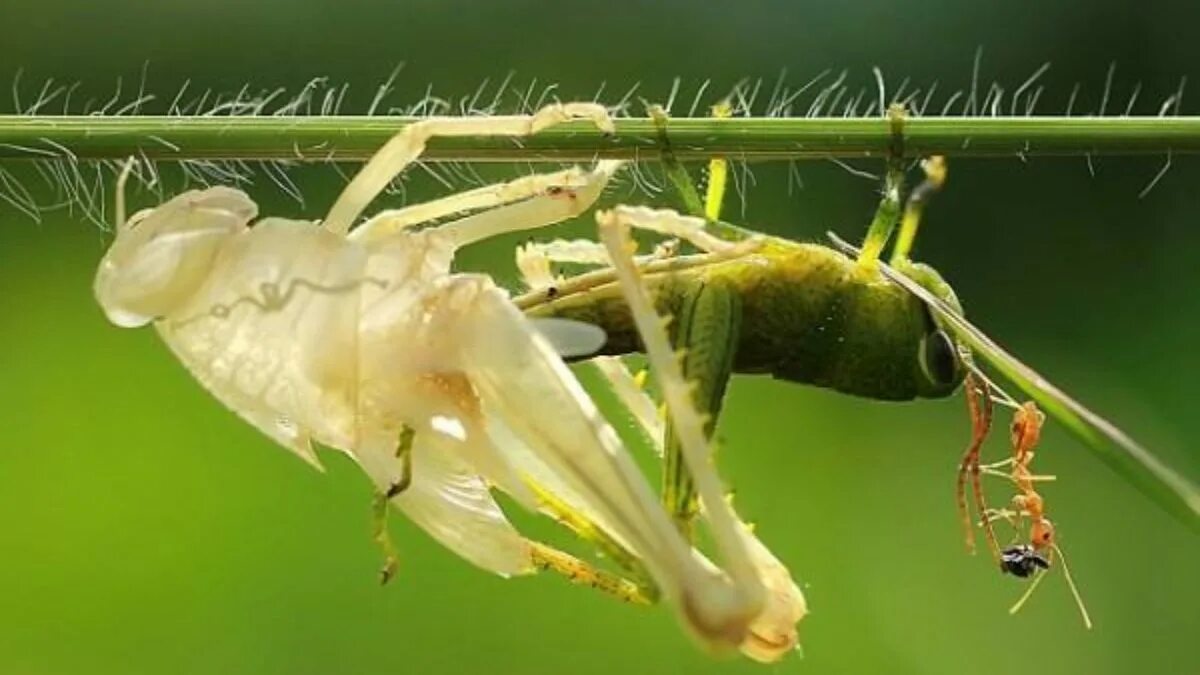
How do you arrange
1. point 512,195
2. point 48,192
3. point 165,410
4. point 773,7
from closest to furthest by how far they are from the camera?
point 512,195, point 165,410, point 48,192, point 773,7

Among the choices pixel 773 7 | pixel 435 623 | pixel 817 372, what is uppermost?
pixel 773 7

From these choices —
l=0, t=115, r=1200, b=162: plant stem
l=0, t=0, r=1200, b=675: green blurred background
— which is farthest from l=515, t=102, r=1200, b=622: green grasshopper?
l=0, t=0, r=1200, b=675: green blurred background

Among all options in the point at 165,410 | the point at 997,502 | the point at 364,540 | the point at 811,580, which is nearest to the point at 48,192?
the point at 165,410

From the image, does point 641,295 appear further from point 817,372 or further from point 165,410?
point 165,410

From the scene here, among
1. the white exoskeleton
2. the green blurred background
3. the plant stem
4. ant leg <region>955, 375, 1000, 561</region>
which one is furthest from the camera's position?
the green blurred background

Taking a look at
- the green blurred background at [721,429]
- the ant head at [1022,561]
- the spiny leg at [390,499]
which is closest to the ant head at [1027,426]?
the ant head at [1022,561]

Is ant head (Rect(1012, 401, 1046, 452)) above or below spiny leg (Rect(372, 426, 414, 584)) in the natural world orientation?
above

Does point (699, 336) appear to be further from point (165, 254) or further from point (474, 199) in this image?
point (165, 254)

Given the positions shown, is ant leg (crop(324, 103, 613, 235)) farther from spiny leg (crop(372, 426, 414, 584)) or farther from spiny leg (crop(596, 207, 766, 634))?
spiny leg (crop(372, 426, 414, 584))
